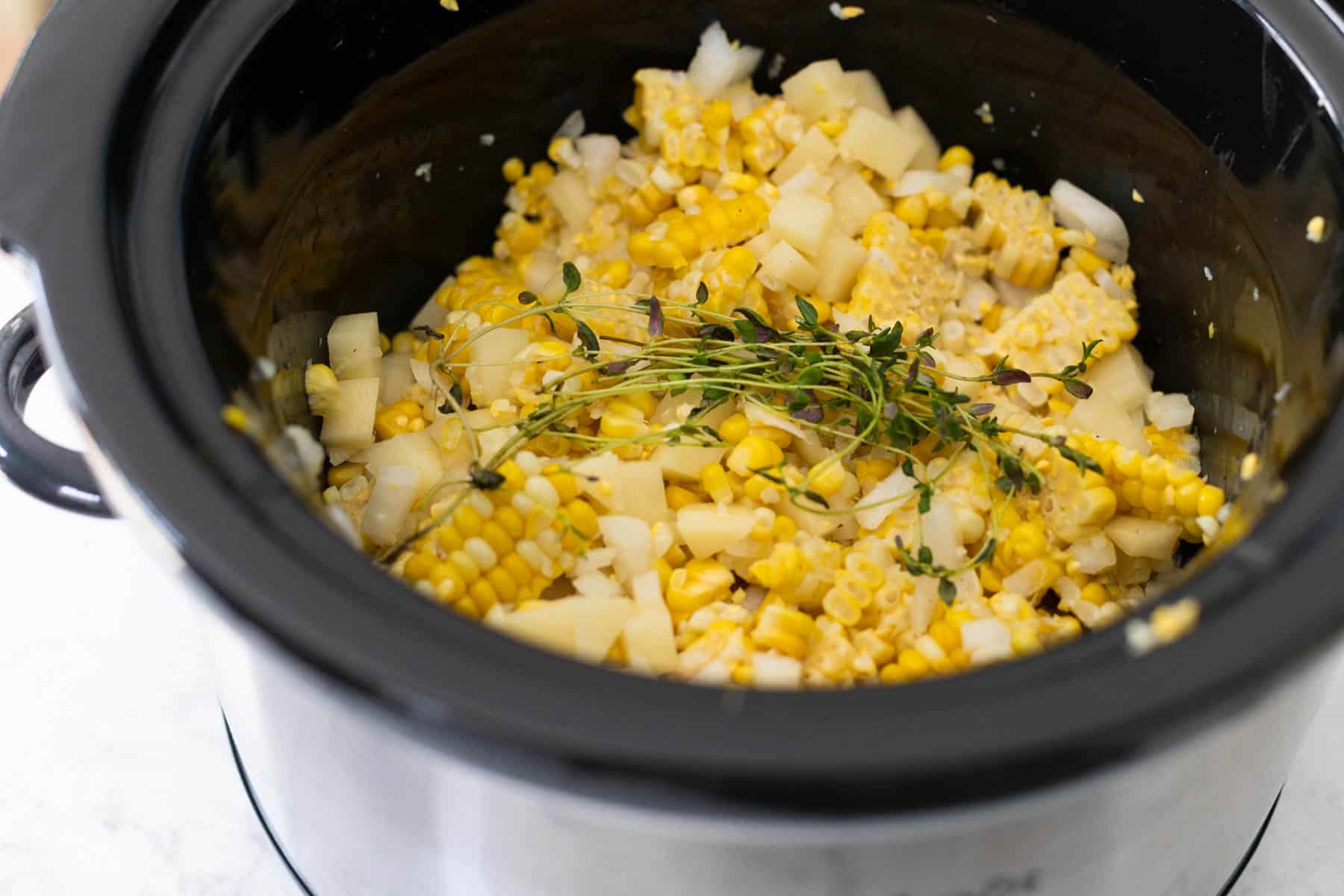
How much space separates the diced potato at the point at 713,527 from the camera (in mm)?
1193

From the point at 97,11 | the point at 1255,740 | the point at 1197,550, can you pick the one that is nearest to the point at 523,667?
the point at 1255,740

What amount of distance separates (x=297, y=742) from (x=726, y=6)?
0.97 meters

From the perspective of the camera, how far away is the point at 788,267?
1395 millimetres

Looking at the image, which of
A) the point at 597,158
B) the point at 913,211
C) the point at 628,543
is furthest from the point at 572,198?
the point at 628,543

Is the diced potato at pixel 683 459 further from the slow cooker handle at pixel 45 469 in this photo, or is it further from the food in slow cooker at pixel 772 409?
the slow cooker handle at pixel 45 469

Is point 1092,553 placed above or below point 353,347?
above

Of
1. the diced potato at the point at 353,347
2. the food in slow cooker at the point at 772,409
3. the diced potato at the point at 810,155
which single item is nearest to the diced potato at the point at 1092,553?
the food in slow cooker at the point at 772,409

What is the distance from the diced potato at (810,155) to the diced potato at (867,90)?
0.22 ft

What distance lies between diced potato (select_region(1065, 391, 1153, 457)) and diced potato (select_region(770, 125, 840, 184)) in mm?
418

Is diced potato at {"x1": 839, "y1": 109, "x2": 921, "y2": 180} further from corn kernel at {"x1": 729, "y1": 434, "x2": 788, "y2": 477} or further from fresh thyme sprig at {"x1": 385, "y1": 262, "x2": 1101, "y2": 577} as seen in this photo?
corn kernel at {"x1": 729, "y1": 434, "x2": 788, "y2": 477}

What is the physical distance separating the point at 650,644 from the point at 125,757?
68 centimetres

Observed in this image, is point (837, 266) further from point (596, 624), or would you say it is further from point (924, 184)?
point (596, 624)

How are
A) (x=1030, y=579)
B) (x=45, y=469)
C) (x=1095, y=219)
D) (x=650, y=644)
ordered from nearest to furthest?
(x=45, y=469) < (x=650, y=644) < (x=1030, y=579) < (x=1095, y=219)

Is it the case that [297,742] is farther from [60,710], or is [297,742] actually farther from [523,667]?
[60,710]
